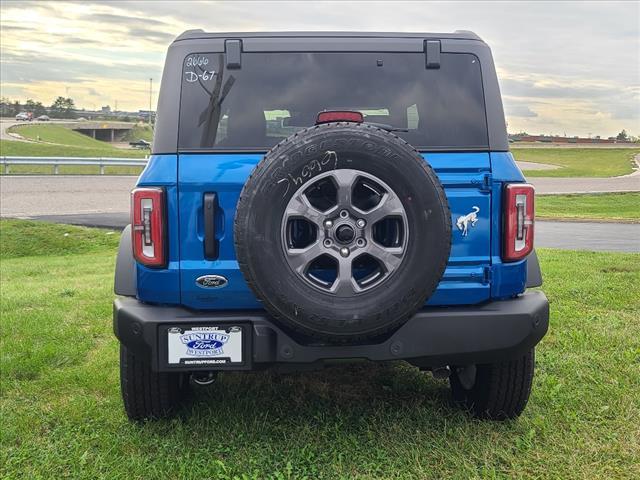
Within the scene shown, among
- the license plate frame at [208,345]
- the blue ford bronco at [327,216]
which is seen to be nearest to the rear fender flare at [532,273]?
the blue ford bronco at [327,216]

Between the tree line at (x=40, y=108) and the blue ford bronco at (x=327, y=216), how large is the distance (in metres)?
97.6

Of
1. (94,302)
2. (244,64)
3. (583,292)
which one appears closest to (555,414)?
(244,64)

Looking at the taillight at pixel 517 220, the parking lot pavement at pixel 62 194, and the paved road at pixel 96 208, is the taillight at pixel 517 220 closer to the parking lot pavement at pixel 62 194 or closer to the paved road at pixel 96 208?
the paved road at pixel 96 208

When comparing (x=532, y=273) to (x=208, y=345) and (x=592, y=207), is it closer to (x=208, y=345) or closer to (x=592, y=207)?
(x=208, y=345)

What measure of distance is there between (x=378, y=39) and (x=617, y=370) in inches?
102

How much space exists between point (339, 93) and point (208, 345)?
1.32 m

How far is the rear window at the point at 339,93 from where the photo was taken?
3133 millimetres

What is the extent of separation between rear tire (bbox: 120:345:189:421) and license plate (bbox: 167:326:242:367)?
0.47 meters

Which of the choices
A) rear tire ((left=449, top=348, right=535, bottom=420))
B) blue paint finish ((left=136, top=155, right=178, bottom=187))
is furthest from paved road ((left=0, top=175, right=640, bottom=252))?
blue paint finish ((left=136, top=155, right=178, bottom=187))

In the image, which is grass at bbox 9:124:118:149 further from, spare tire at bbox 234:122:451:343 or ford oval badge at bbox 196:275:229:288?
spare tire at bbox 234:122:451:343

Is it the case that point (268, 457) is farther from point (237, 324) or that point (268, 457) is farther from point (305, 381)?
point (305, 381)

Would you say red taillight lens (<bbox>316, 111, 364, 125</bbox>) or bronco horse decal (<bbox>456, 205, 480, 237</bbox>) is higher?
red taillight lens (<bbox>316, 111, 364, 125</bbox>)

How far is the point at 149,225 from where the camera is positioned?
297 cm

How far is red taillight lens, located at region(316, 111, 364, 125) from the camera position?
9.64 feet
